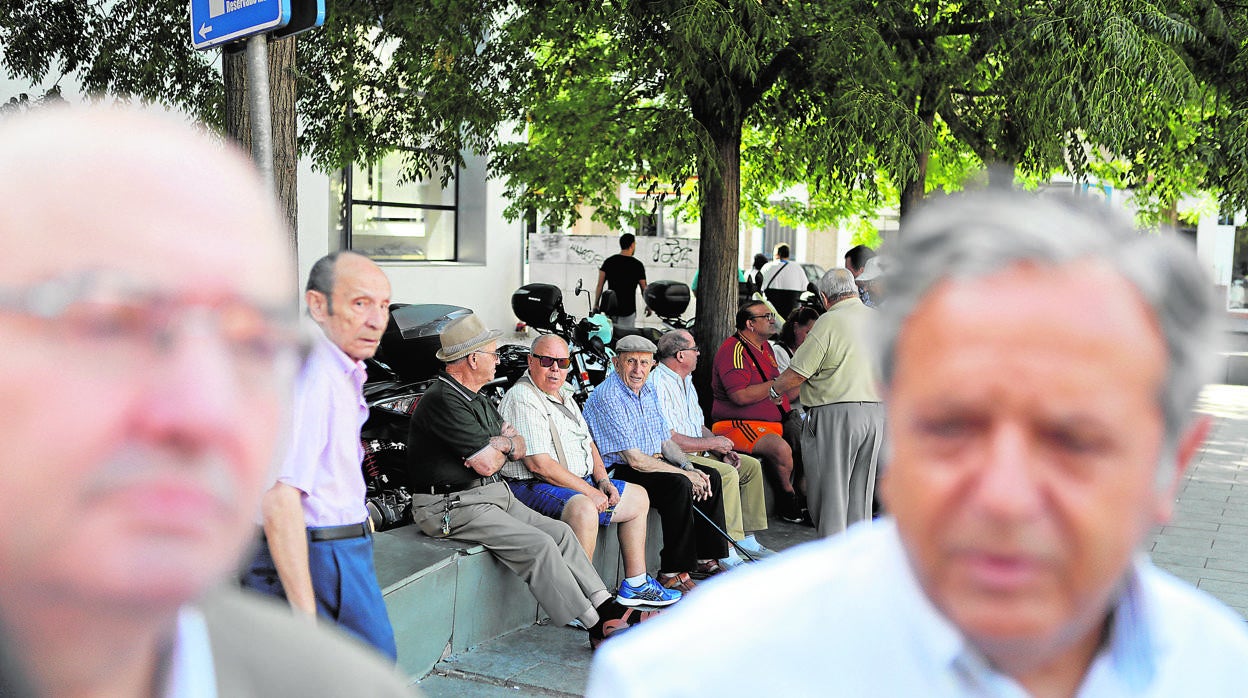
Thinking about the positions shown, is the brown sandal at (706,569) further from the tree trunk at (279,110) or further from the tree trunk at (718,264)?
the tree trunk at (279,110)

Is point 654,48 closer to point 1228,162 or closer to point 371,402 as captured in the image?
point 371,402

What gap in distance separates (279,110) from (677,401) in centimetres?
421

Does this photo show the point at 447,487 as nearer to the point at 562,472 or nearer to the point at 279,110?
the point at 562,472

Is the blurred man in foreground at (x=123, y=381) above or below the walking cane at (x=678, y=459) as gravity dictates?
above

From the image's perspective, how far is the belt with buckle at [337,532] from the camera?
3967 mm

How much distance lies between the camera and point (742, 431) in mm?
9727

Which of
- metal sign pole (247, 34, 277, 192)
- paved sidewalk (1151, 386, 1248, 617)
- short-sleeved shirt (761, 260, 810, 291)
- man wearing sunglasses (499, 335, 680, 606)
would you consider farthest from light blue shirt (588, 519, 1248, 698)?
short-sleeved shirt (761, 260, 810, 291)

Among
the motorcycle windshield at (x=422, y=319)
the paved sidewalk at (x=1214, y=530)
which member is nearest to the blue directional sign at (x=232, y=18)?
the motorcycle windshield at (x=422, y=319)

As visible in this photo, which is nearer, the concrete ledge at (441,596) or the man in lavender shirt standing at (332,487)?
the man in lavender shirt standing at (332,487)

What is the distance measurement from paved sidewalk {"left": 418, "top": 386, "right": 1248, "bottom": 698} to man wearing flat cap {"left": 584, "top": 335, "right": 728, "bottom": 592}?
1086 millimetres

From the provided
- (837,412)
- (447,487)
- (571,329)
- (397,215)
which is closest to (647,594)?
(447,487)

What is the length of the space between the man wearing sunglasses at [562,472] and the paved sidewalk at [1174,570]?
0.65 meters

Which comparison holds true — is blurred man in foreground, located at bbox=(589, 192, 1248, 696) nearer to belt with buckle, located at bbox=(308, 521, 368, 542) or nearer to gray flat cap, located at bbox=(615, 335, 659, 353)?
belt with buckle, located at bbox=(308, 521, 368, 542)

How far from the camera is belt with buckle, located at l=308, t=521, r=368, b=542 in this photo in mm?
3967
